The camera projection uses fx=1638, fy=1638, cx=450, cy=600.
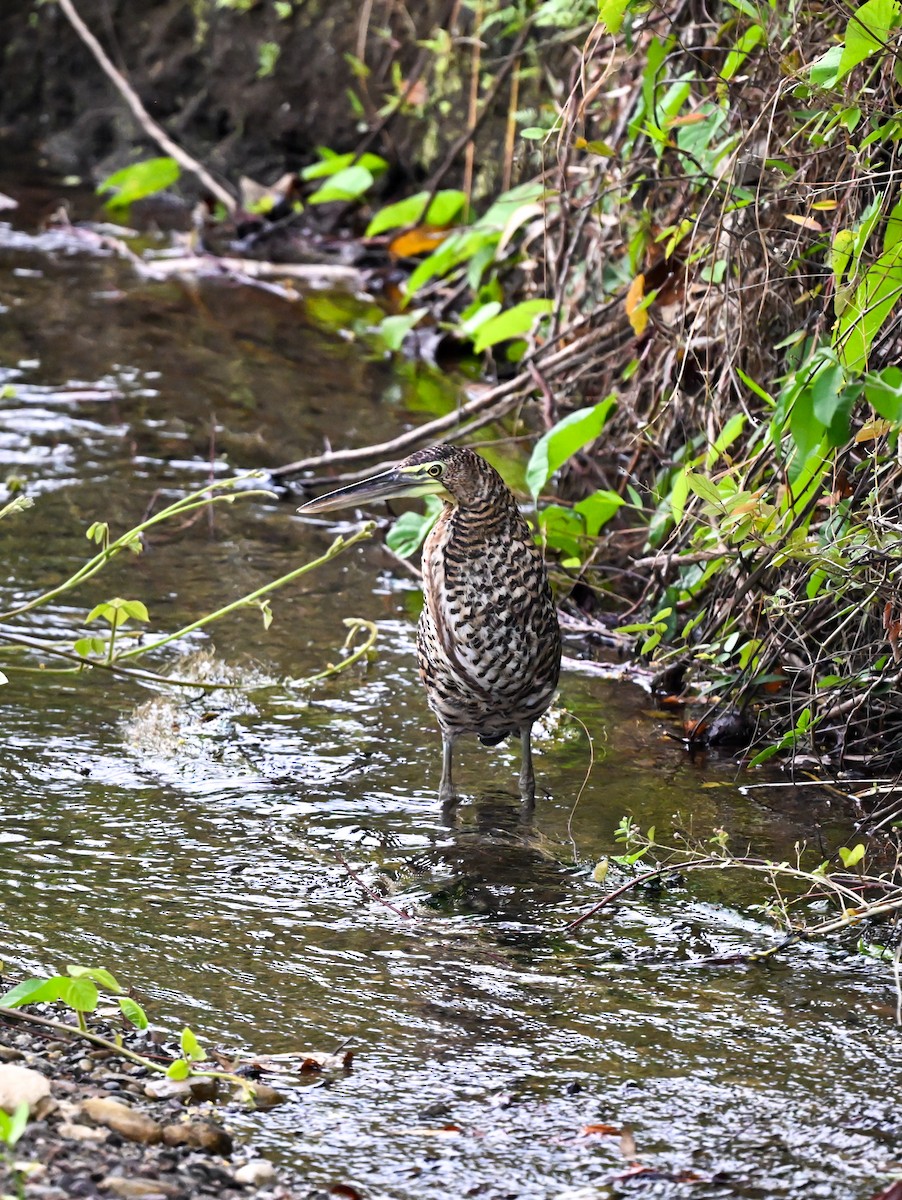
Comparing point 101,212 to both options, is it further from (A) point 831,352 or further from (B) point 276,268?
(A) point 831,352

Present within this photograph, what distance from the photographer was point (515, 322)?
721 cm

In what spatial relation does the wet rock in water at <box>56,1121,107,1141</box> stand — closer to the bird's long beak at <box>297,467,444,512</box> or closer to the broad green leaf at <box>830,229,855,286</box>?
the bird's long beak at <box>297,467,444,512</box>

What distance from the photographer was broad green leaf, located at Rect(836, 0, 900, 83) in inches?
137

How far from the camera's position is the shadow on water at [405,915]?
9.80 ft

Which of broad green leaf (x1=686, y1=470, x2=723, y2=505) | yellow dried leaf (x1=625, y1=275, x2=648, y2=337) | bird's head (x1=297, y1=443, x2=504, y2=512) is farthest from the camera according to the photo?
yellow dried leaf (x1=625, y1=275, x2=648, y2=337)

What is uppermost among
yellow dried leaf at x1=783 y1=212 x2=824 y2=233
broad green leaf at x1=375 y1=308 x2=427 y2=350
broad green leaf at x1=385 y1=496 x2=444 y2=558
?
yellow dried leaf at x1=783 y1=212 x2=824 y2=233

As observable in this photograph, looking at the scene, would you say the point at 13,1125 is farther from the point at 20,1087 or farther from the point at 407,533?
Answer: the point at 407,533

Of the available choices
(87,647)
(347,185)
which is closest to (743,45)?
(87,647)

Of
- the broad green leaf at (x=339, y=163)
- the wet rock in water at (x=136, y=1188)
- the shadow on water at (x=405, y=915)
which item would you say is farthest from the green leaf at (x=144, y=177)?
the wet rock in water at (x=136, y=1188)

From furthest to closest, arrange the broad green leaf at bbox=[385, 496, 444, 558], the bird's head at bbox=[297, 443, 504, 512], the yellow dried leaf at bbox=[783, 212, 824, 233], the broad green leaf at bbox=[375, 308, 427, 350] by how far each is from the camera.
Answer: the broad green leaf at bbox=[375, 308, 427, 350] < the broad green leaf at bbox=[385, 496, 444, 558] < the bird's head at bbox=[297, 443, 504, 512] < the yellow dried leaf at bbox=[783, 212, 824, 233]

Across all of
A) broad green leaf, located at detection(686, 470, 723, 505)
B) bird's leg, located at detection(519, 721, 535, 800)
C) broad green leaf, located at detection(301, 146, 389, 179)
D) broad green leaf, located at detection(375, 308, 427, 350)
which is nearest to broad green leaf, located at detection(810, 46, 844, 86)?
broad green leaf, located at detection(686, 470, 723, 505)

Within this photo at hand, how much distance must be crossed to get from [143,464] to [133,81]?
6.56 meters

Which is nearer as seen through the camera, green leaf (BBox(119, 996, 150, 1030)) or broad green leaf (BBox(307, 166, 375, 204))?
green leaf (BBox(119, 996, 150, 1030))

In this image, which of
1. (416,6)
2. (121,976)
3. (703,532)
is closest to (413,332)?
(416,6)
